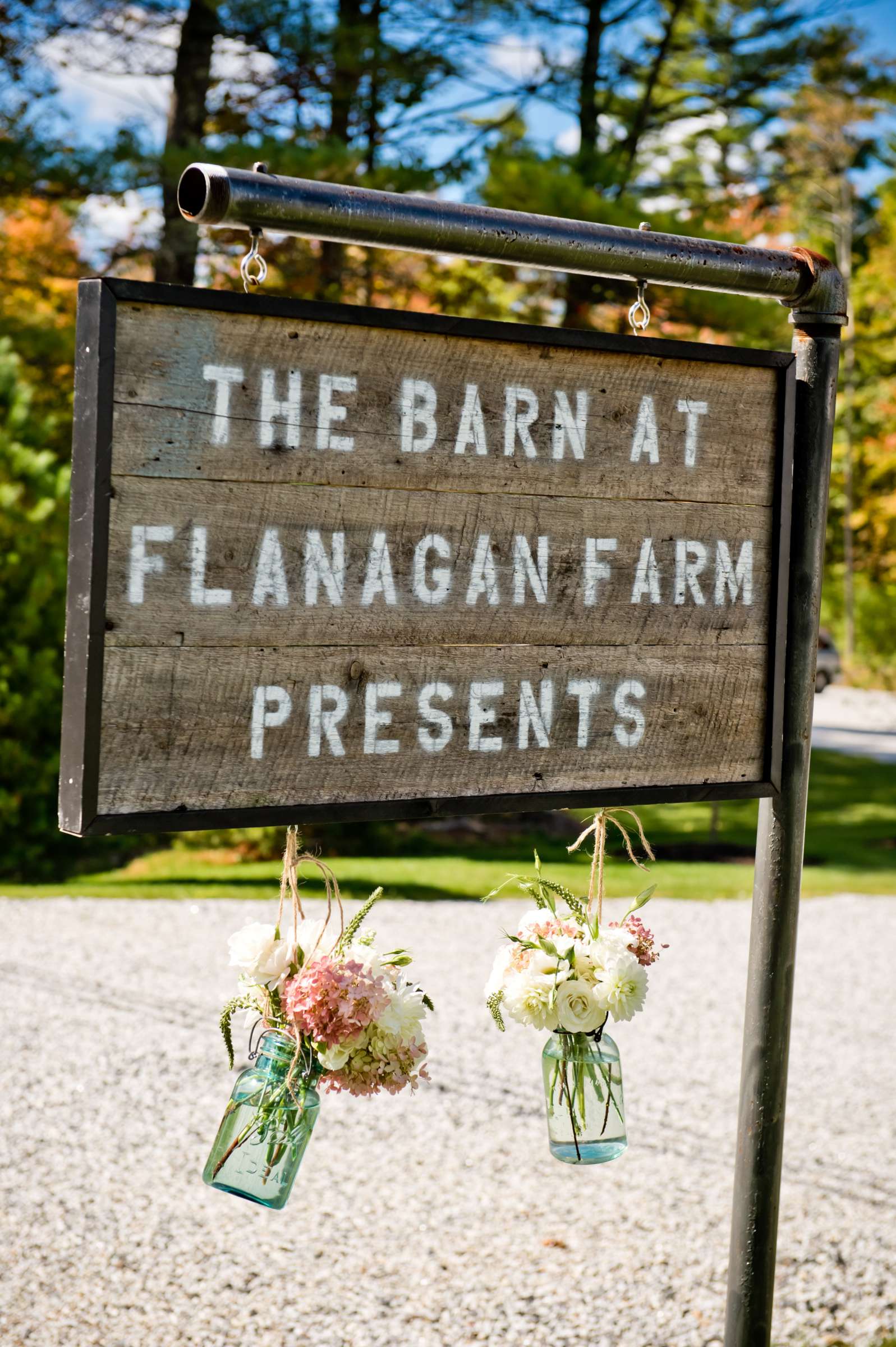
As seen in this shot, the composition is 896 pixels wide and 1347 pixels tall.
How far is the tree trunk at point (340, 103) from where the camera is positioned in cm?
1045

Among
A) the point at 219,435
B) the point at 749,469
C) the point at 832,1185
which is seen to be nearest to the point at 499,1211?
the point at 832,1185

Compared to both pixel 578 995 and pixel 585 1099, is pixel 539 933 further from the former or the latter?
pixel 585 1099

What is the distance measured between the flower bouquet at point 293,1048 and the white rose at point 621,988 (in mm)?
308

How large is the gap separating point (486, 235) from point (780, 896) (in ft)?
3.99

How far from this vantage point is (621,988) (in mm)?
2166

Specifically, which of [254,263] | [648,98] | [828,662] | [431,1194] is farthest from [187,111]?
[828,662]

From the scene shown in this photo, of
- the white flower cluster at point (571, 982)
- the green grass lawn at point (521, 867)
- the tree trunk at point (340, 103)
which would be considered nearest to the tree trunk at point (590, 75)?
the tree trunk at point (340, 103)

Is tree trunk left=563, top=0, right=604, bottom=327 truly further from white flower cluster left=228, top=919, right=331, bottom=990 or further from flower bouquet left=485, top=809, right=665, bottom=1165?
white flower cluster left=228, top=919, right=331, bottom=990

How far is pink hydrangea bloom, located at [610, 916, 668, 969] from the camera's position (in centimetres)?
226

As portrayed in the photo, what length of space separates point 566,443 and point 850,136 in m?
25.5

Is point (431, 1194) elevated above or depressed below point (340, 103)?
below

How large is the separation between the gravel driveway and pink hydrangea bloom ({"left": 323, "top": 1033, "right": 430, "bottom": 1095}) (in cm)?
180

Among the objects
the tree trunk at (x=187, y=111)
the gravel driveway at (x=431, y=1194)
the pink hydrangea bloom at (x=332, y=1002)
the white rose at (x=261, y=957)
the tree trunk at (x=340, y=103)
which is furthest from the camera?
the tree trunk at (x=340, y=103)

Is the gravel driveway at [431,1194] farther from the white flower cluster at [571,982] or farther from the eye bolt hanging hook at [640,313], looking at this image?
the eye bolt hanging hook at [640,313]
